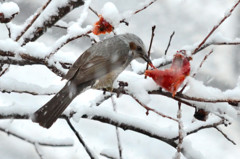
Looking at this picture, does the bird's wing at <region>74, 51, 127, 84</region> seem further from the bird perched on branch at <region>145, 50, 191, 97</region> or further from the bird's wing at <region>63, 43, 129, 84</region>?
the bird perched on branch at <region>145, 50, 191, 97</region>

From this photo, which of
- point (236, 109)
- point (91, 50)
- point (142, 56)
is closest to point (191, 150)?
point (236, 109)

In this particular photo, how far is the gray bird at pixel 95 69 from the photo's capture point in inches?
62.6

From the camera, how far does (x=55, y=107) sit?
1600mm

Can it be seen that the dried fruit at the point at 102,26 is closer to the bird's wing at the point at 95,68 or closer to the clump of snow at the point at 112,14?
the clump of snow at the point at 112,14

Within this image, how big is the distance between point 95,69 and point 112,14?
1.37 feet

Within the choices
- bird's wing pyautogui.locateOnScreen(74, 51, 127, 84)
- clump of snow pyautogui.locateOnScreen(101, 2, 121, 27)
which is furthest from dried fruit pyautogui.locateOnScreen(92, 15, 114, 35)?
bird's wing pyautogui.locateOnScreen(74, 51, 127, 84)

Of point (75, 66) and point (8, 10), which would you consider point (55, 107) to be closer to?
point (75, 66)

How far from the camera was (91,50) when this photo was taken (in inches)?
79.5

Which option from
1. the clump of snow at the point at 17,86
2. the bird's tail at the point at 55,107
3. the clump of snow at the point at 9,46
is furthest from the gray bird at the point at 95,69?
the clump of snow at the point at 9,46

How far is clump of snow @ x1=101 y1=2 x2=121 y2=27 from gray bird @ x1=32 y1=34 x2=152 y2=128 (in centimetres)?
25

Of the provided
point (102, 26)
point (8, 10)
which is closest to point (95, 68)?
point (102, 26)

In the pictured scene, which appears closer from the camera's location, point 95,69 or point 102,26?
point 102,26

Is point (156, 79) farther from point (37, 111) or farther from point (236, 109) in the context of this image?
point (37, 111)

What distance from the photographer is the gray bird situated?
1.59 m
